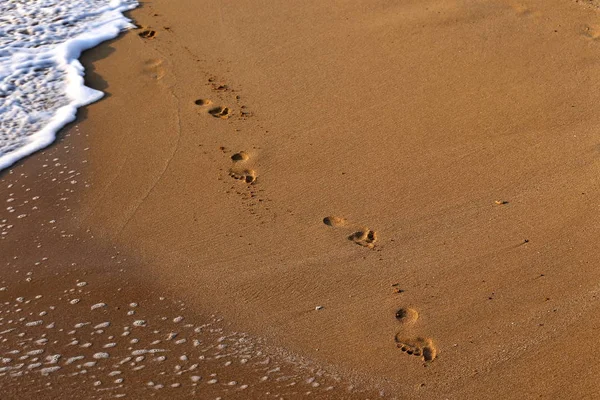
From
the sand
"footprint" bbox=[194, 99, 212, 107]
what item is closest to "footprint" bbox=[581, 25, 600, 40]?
the sand

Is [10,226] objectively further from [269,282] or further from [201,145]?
[269,282]

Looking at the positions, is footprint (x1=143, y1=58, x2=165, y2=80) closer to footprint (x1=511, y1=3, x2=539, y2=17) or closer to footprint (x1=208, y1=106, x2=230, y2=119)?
footprint (x1=208, y1=106, x2=230, y2=119)

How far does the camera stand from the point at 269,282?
3.30 m

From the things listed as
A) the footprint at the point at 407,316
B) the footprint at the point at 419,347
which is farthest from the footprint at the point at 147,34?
the footprint at the point at 419,347

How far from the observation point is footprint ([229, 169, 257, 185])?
13.0 feet

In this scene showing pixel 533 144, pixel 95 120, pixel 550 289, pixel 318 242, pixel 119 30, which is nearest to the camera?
pixel 550 289

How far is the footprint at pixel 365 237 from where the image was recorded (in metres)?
3.50

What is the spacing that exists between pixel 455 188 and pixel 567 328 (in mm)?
1068

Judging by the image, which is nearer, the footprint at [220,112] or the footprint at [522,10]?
the footprint at [220,112]

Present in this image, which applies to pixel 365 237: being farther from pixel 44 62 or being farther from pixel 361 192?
pixel 44 62

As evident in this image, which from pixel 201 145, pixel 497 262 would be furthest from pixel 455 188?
pixel 201 145

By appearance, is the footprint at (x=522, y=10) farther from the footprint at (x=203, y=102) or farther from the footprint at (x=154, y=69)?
the footprint at (x=154, y=69)

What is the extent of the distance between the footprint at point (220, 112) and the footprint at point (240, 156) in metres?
0.45

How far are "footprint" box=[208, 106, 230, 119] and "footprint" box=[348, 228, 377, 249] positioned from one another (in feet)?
4.70
